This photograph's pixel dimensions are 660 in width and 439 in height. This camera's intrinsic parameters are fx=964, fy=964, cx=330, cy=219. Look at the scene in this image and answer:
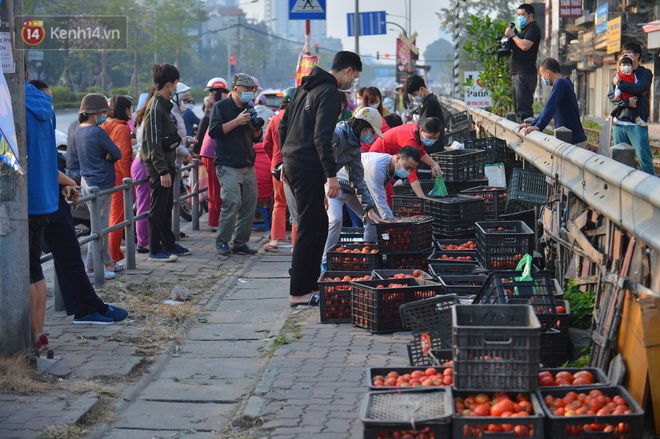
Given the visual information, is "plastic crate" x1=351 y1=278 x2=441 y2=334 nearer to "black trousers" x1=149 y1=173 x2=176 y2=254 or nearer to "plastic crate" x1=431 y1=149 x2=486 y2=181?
"black trousers" x1=149 y1=173 x2=176 y2=254

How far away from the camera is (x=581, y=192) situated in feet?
23.1

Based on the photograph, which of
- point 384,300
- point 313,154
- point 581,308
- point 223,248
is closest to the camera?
point 581,308

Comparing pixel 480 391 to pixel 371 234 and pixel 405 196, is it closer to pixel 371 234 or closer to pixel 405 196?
pixel 371 234

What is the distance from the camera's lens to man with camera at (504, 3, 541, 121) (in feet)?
41.5

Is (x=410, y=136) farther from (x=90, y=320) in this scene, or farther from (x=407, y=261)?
(x=90, y=320)

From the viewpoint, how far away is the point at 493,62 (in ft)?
61.9

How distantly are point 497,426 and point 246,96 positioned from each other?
7.71 meters

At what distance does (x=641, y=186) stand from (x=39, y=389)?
3875 mm

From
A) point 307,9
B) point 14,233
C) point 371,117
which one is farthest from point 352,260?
point 307,9

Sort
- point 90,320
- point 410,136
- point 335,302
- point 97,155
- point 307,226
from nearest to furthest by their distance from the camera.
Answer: point 335,302, point 90,320, point 307,226, point 97,155, point 410,136

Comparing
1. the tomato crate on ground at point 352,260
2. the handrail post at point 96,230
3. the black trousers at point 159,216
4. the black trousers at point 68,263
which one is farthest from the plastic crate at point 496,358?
the black trousers at point 159,216

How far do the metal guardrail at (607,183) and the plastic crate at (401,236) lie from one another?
4.24ft

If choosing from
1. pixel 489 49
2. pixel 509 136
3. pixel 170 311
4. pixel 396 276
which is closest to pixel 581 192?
pixel 396 276

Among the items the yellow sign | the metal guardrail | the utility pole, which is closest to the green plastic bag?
the metal guardrail
